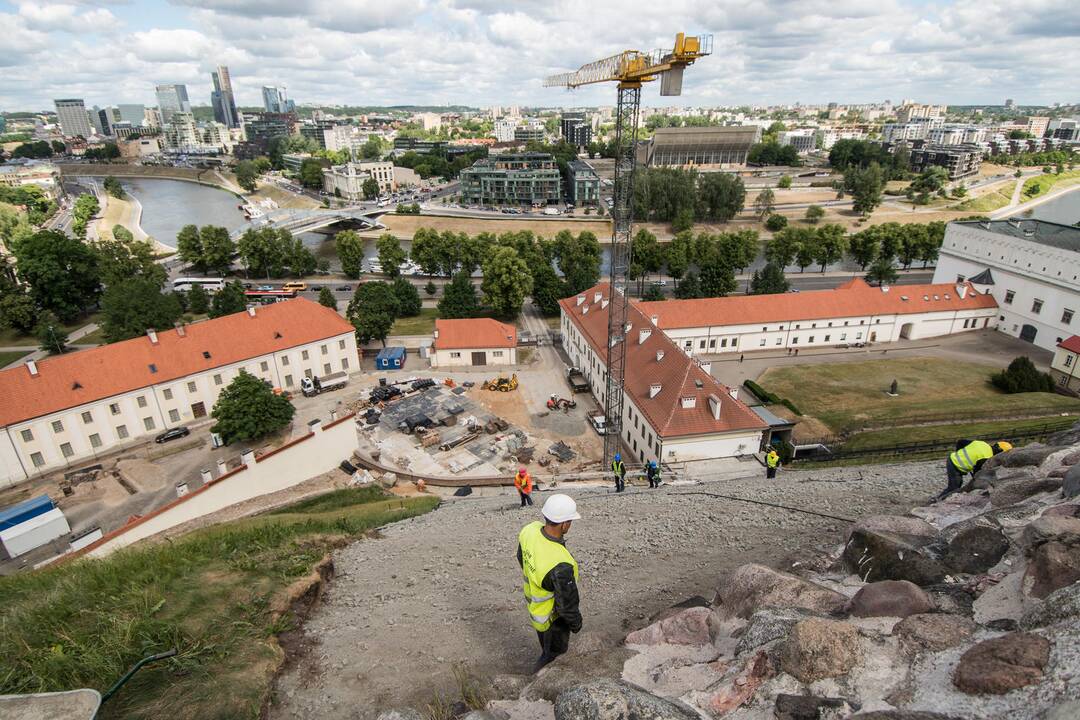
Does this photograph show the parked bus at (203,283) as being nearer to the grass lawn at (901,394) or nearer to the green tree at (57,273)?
the green tree at (57,273)

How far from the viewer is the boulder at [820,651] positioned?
653cm

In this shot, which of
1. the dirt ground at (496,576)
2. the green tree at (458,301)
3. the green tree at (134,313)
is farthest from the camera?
the green tree at (458,301)

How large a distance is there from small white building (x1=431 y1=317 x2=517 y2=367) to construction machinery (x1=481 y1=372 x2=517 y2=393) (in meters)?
4.36

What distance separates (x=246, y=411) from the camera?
33.2 m

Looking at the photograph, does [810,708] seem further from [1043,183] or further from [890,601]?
[1043,183]

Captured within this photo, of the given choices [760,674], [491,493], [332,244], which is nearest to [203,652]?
[760,674]

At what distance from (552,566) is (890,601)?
4.79m

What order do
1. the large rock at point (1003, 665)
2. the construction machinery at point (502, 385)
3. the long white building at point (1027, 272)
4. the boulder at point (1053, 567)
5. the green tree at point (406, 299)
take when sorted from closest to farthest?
the large rock at point (1003, 665), the boulder at point (1053, 567), the construction machinery at point (502, 385), the long white building at point (1027, 272), the green tree at point (406, 299)

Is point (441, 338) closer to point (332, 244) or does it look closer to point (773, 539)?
point (773, 539)

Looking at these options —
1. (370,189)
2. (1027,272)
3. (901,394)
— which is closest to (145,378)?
(901,394)

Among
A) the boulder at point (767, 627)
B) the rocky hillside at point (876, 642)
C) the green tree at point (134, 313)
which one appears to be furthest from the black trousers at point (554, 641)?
the green tree at point (134, 313)

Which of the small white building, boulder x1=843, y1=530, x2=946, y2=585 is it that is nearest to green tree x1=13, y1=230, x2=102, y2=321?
the small white building

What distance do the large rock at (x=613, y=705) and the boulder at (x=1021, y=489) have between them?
9801 millimetres

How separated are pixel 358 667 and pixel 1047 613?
32.6 feet
